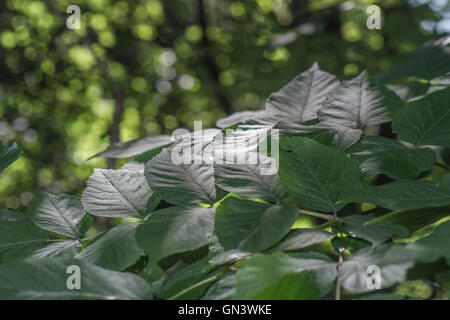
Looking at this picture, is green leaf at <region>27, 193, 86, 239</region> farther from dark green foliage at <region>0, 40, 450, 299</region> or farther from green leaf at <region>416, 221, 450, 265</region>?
green leaf at <region>416, 221, 450, 265</region>

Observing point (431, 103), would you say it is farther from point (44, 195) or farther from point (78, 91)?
point (78, 91)

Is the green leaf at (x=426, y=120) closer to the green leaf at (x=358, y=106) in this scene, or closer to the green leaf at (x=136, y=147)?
the green leaf at (x=358, y=106)

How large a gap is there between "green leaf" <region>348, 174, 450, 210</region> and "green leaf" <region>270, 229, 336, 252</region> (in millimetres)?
44

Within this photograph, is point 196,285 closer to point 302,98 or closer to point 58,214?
point 58,214

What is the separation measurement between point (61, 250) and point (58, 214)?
0.22 ft

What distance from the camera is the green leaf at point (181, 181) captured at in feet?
1.39

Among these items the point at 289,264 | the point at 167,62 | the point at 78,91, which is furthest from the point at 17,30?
the point at 289,264

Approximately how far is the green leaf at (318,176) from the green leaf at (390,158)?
0.06 m

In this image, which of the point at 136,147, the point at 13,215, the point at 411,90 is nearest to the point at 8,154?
the point at 13,215

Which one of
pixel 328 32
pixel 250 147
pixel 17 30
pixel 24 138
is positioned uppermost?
pixel 17 30

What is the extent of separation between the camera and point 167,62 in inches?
161
